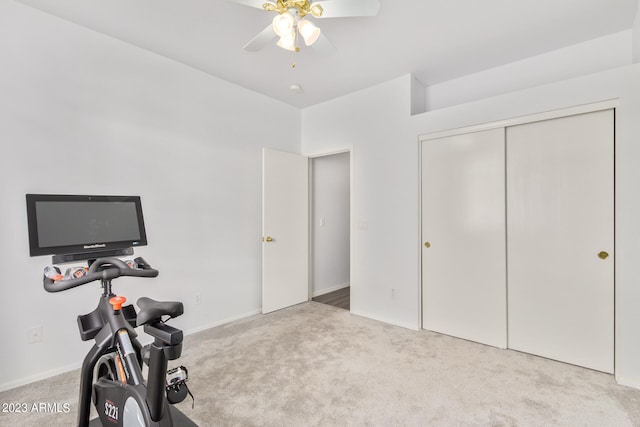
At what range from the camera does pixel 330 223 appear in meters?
4.84

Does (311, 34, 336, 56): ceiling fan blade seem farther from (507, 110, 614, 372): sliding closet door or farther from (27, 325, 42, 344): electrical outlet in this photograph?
(27, 325, 42, 344): electrical outlet

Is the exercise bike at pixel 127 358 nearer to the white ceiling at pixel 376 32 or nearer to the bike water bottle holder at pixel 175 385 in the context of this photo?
the bike water bottle holder at pixel 175 385

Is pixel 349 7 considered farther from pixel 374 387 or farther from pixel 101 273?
pixel 374 387

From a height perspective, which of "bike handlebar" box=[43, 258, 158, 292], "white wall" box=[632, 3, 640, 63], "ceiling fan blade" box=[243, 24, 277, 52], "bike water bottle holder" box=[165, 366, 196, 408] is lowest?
"bike water bottle holder" box=[165, 366, 196, 408]

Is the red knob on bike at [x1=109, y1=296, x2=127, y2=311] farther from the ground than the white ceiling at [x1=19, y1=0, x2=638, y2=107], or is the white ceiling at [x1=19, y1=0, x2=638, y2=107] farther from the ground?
the white ceiling at [x1=19, y1=0, x2=638, y2=107]

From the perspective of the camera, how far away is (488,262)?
9.41 ft

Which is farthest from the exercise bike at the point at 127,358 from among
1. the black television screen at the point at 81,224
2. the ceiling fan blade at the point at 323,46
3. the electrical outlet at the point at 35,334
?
the ceiling fan blade at the point at 323,46

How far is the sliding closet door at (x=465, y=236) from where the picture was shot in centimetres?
282

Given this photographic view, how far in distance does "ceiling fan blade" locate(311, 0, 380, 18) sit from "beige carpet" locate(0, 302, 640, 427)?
239 cm

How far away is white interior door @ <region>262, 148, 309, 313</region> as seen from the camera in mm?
3740

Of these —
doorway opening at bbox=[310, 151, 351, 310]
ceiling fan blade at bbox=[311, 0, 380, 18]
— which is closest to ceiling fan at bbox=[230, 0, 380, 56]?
ceiling fan blade at bbox=[311, 0, 380, 18]

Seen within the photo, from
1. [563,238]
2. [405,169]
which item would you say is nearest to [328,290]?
[405,169]

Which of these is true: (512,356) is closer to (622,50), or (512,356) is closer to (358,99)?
(622,50)

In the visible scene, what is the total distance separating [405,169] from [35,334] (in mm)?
3488
